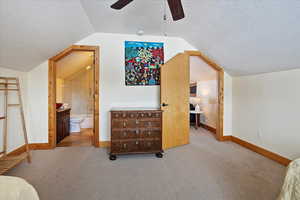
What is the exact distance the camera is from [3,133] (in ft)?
8.22

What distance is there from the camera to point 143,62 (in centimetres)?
350

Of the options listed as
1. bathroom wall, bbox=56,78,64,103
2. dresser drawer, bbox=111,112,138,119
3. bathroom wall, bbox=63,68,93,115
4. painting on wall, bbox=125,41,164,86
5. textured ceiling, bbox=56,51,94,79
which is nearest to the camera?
dresser drawer, bbox=111,112,138,119

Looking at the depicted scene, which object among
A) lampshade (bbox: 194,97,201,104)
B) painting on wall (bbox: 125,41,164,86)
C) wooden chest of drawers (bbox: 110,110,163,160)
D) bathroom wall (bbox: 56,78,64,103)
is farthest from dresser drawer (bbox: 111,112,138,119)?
bathroom wall (bbox: 56,78,64,103)

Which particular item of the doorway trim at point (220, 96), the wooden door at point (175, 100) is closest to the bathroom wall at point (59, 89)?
the wooden door at point (175, 100)

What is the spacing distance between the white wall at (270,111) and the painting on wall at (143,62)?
6.47ft

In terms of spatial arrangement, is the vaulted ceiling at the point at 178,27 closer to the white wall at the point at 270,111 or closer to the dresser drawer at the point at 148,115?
the white wall at the point at 270,111

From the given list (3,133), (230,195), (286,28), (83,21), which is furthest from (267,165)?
(3,133)

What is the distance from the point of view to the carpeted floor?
5.89 ft

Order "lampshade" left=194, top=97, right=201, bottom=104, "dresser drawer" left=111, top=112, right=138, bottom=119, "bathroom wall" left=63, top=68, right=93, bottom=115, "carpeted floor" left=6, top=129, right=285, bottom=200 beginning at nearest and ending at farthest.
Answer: "carpeted floor" left=6, top=129, right=285, bottom=200
"dresser drawer" left=111, top=112, right=138, bottom=119
"lampshade" left=194, top=97, right=201, bottom=104
"bathroom wall" left=63, top=68, right=93, bottom=115

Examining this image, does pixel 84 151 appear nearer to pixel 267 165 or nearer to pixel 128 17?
pixel 128 17

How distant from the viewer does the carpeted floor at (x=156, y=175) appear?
5.89 ft

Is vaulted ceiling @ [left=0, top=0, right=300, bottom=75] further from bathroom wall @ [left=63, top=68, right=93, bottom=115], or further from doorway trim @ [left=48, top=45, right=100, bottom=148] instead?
bathroom wall @ [left=63, top=68, right=93, bottom=115]

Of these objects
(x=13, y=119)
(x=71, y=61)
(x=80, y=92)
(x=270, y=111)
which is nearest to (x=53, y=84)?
(x=13, y=119)

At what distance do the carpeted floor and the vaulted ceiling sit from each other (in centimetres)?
172
